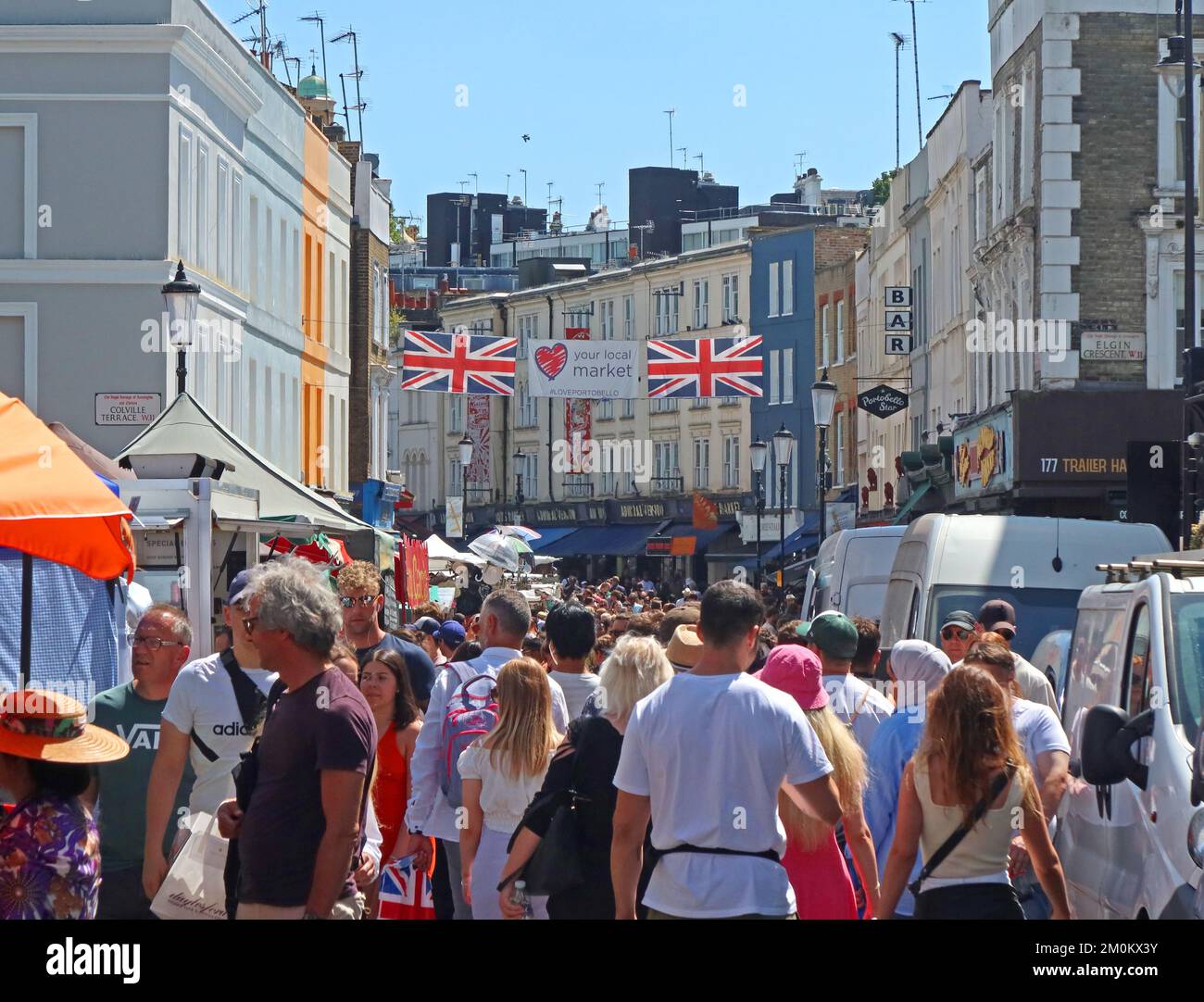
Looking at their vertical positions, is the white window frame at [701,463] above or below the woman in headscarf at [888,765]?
above

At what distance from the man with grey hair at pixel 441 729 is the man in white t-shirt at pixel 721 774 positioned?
2.12 metres

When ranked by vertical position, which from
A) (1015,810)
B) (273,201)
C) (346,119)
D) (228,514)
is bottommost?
(1015,810)

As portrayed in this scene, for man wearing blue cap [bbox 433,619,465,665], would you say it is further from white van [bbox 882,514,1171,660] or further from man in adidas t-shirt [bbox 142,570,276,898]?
man in adidas t-shirt [bbox 142,570,276,898]

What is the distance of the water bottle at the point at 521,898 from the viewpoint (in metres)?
7.80

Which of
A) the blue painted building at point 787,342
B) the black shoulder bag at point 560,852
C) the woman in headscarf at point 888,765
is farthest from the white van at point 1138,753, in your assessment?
the blue painted building at point 787,342

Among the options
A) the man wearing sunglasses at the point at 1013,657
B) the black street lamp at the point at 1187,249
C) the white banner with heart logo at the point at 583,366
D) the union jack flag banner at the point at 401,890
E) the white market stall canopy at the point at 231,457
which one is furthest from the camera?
the white banner with heart logo at the point at 583,366

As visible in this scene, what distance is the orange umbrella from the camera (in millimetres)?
8453

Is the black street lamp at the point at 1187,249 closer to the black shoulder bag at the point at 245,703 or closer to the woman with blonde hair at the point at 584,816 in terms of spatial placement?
the woman with blonde hair at the point at 584,816

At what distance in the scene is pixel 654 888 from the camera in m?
6.60

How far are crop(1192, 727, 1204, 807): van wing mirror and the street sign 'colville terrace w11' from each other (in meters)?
35.9
